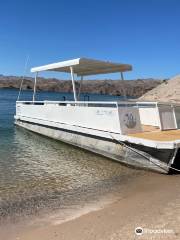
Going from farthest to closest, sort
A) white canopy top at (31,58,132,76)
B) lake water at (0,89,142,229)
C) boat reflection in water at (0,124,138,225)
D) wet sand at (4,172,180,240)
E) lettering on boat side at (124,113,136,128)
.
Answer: white canopy top at (31,58,132,76)
lettering on boat side at (124,113,136,128)
boat reflection in water at (0,124,138,225)
lake water at (0,89,142,229)
wet sand at (4,172,180,240)

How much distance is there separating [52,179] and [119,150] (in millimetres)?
3011

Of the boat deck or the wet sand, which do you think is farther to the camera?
the boat deck

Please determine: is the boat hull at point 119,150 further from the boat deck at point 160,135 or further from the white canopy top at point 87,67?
the white canopy top at point 87,67

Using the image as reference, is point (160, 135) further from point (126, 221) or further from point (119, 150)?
point (126, 221)

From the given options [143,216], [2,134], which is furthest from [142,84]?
[143,216]

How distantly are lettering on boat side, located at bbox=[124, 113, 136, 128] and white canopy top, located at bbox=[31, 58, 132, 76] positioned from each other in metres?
3.84

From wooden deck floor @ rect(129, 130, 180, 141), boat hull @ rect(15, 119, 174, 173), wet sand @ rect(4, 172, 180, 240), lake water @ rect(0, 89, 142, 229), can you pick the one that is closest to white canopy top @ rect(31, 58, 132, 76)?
boat hull @ rect(15, 119, 174, 173)

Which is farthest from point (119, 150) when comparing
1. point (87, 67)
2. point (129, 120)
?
point (87, 67)

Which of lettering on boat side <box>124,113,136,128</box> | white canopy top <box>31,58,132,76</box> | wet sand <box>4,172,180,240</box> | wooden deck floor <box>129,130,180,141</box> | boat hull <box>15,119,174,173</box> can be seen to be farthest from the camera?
white canopy top <box>31,58,132,76</box>

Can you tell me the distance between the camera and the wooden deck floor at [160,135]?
1185 cm

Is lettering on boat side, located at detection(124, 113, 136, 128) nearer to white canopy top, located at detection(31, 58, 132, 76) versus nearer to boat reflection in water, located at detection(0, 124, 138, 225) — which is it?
boat reflection in water, located at detection(0, 124, 138, 225)

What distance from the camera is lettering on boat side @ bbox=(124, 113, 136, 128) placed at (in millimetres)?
13156

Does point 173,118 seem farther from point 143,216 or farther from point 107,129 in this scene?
point 143,216

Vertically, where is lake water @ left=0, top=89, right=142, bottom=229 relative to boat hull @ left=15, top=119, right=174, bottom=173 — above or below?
below
